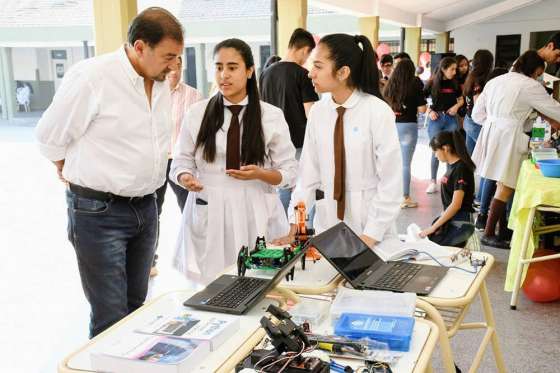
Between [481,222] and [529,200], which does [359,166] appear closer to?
[529,200]

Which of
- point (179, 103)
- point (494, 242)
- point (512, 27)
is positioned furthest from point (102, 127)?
point (512, 27)

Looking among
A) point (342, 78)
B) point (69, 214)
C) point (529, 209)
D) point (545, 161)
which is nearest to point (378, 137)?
point (342, 78)

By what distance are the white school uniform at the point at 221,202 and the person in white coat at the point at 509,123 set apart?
A: 252 centimetres

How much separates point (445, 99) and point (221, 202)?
→ 429 centimetres

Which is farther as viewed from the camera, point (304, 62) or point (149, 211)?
point (304, 62)

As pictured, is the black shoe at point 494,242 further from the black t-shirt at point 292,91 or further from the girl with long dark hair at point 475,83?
the black t-shirt at point 292,91

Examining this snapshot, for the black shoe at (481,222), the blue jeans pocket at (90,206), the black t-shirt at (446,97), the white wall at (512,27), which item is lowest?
the black shoe at (481,222)

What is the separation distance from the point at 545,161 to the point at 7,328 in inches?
125

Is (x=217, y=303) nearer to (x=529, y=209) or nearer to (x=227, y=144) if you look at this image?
(x=227, y=144)

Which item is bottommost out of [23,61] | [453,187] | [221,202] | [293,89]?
[453,187]

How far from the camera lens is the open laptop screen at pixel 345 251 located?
171cm

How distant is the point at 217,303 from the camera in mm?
1529

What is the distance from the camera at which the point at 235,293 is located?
62.8 inches

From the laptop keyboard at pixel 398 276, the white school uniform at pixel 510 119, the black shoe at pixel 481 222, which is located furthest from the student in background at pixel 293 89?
the laptop keyboard at pixel 398 276
